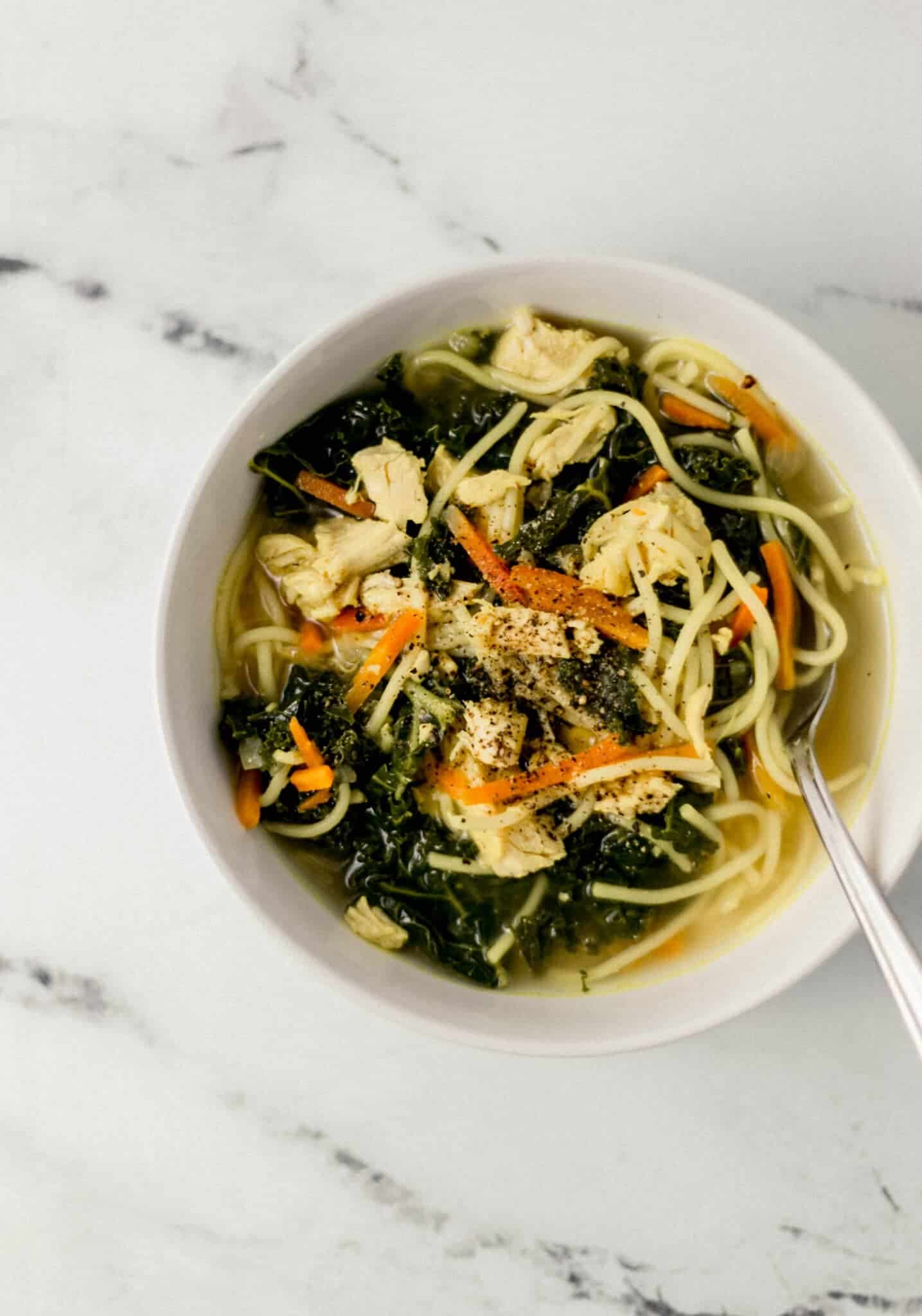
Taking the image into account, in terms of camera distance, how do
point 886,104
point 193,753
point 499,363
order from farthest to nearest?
point 886,104
point 499,363
point 193,753

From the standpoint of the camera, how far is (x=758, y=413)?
2.98 m

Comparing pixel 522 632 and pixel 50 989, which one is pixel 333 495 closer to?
pixel 522 632

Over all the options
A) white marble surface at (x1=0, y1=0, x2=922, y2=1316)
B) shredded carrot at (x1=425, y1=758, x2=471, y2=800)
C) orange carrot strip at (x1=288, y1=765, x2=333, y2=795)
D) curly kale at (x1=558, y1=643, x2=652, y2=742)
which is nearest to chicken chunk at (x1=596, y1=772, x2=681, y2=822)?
curly kale at (x1=558, y1=643, x2=652, y2=742)

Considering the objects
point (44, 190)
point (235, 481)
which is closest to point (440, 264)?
point (235, 481)

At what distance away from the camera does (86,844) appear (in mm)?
3393

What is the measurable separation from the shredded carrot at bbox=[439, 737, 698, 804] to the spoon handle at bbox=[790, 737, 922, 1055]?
0.31 meters

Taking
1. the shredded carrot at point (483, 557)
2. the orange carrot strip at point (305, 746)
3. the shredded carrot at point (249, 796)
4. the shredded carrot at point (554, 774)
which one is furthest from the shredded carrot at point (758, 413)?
the shredded carrot at point (249, 796)

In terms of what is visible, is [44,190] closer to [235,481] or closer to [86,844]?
[235,481]

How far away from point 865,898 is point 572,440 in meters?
1.37

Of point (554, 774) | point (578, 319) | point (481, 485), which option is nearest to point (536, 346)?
point (578, 319)

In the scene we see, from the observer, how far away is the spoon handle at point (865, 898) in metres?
2.42

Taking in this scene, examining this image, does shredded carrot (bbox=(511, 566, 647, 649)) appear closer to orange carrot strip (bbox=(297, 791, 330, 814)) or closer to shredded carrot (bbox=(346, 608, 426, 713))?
shredded carrot (bbox=(346, 608, 426, 713))

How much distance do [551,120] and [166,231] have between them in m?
1.20

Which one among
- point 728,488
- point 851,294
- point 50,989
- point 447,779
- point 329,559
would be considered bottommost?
point 50,989
